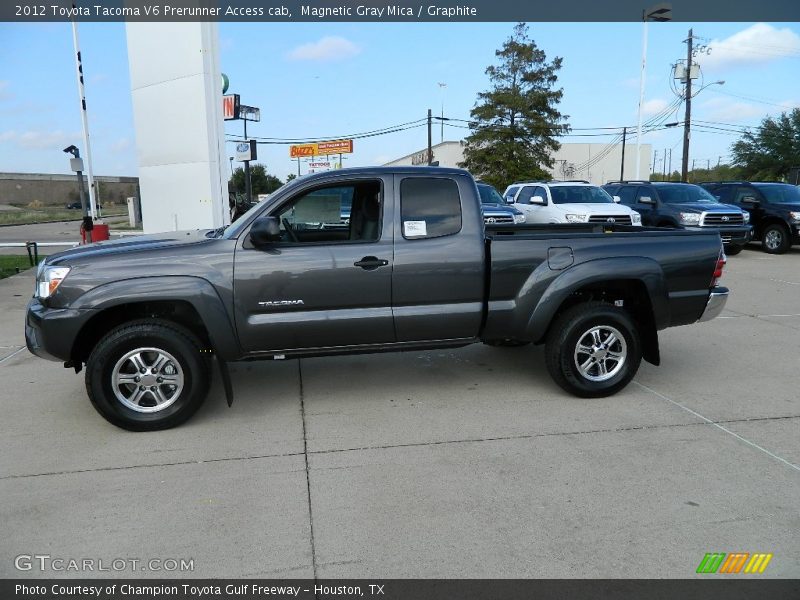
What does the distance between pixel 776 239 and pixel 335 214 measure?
48.0ft

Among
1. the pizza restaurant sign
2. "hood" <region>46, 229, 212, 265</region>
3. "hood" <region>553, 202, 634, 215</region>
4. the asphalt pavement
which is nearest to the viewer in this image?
the asphalt pavement

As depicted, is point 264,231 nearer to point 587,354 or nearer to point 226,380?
point 226,380

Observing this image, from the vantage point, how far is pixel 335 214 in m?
5.31

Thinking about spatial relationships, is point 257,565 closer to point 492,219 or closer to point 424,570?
point 424,570

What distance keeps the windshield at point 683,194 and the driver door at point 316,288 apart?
1321cm

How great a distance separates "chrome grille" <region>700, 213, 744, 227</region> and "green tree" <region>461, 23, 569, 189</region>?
85.8ft

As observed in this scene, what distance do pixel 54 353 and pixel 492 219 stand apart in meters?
11.0

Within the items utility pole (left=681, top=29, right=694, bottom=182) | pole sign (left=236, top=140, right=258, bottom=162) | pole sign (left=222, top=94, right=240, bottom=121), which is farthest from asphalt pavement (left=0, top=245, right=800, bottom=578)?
utility pole (left=681, top=29, right=694, bottom=182)

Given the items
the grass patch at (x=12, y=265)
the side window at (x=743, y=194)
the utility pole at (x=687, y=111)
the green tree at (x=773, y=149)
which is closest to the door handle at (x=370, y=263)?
the grass patch at (x=12, y=265)

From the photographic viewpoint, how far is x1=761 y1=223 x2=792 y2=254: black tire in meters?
15.4

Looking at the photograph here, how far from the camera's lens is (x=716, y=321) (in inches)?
314

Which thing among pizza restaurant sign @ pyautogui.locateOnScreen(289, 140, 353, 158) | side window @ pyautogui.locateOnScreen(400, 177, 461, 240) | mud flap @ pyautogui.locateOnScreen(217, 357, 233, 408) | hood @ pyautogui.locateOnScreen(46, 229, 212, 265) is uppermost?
pizza restaurant sign @ pyautogui.locateOnScreen(289, 140, 353, 158)

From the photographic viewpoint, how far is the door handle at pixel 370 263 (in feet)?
14.9

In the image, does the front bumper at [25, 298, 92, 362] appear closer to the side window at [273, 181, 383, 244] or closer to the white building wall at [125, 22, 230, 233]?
the side window at [273, 181, 383, 244]
